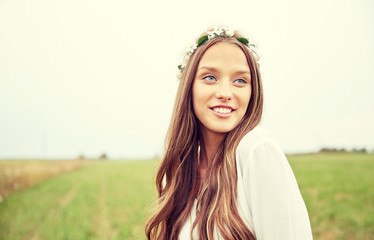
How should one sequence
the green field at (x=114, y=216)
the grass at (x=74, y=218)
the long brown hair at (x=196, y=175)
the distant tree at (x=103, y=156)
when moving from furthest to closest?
1. the distant tree at (x=103, y=156)
2. the grass at (x=74, y=218)
3. the green field at (x=114, y=216)
4. the long brown hair at (x=196, y=175)

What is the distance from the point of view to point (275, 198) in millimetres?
1393

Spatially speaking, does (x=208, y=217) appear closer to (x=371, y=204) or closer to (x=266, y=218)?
(x=266, y=218)

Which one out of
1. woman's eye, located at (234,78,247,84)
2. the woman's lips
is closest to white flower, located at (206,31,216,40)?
woman's eye, located at (234,78,247,84)

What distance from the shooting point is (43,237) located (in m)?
8.41

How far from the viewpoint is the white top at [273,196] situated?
1.38m

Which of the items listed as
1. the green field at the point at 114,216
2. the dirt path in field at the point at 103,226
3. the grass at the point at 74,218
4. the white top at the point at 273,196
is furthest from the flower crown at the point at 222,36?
the dirt path in field at the point at 103,226

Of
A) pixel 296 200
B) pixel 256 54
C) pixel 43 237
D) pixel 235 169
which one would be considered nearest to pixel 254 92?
pixel 256 54

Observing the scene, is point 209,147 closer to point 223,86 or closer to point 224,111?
point 224,111

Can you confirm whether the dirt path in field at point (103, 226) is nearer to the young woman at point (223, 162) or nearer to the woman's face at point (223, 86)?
the young woman at point (223, 162)

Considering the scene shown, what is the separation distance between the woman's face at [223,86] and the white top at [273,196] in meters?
0.37

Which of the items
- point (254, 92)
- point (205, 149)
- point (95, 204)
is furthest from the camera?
point (95, 204)

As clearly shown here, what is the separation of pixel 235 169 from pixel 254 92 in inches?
19.4

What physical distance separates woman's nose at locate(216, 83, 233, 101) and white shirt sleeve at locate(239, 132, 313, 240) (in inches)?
16.6

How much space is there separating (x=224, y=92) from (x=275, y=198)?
2.21ft
